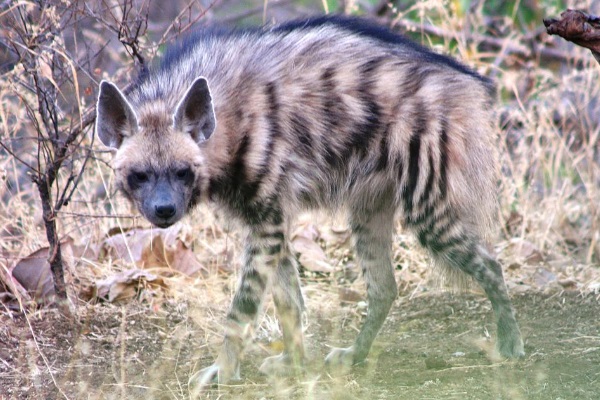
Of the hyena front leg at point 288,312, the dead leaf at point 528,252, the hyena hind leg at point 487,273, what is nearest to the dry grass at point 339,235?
the dead leaf at point 528,252

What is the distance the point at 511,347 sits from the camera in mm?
3654

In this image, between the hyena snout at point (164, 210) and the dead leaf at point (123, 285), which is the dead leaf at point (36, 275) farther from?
the hyena snout at point (164, 210)

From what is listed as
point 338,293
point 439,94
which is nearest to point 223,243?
point 338,293

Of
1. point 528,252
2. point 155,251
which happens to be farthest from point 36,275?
point 528,252

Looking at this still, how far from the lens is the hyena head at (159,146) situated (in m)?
3.28

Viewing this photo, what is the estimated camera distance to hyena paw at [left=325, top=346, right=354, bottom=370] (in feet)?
12.1

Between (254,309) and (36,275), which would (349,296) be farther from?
(36,275)

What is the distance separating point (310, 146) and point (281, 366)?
0.92 metres

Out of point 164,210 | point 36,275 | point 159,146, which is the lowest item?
point 36,275

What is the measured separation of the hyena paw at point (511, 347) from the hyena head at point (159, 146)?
1430 mm

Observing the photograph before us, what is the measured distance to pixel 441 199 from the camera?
12.0 feet

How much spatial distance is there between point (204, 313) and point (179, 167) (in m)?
1.06

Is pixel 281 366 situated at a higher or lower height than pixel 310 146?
lower

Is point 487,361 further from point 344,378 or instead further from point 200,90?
point 200,90
